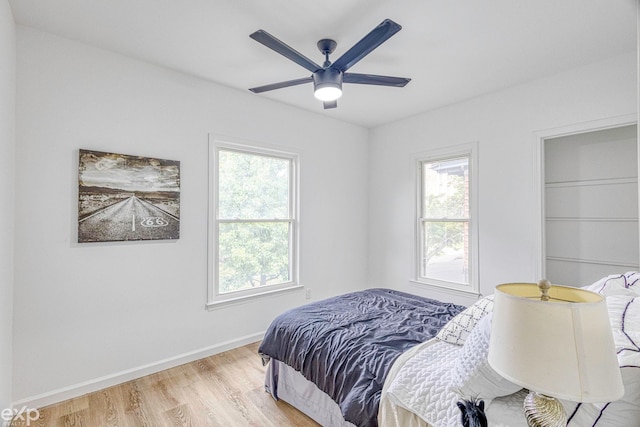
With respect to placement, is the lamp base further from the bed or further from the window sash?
the window sash

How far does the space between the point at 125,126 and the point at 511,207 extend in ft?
12.1

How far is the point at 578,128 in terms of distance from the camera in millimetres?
2828

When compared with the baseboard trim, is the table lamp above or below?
above

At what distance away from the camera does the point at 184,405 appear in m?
2.27

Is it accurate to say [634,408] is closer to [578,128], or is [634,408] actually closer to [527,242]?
[527,242]

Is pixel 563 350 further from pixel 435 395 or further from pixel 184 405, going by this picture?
pixel 184 405

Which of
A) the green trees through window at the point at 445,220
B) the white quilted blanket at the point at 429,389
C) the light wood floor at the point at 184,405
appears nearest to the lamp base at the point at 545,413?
the white quilted blanket at the point at 429,389

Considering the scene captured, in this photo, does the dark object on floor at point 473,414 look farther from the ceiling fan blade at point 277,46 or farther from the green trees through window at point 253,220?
the green trees through window at point 253,220

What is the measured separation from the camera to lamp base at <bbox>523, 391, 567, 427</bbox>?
2.88 feet

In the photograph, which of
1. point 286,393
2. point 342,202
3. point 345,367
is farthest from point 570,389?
point 342,202

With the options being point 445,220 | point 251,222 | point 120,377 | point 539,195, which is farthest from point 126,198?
point 539,195

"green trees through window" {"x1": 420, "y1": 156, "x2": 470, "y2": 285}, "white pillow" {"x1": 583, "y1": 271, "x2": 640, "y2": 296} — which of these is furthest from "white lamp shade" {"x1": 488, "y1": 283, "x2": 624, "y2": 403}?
"green trees through window" {"x1": 420, "y1": 156, "x2": 470, "y2": 285}

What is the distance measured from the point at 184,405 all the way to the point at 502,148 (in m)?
3.69

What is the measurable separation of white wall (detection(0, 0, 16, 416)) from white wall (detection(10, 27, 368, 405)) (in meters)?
0.11
